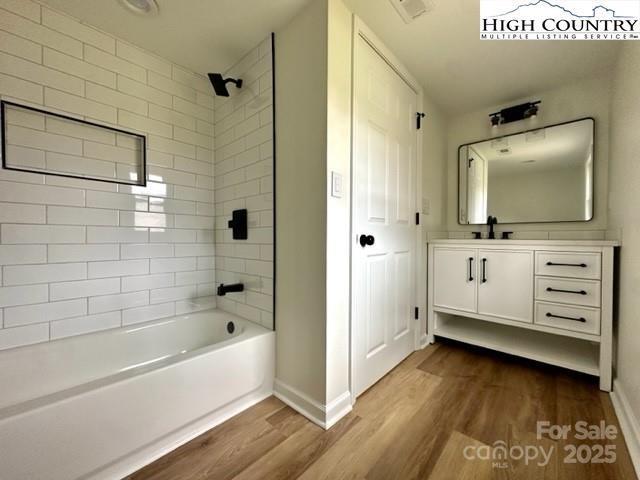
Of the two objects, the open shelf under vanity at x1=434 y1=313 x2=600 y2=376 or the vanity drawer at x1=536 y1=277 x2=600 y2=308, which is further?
the open shelf under vanity at x1=434 y1=313 x2=600 y2=376

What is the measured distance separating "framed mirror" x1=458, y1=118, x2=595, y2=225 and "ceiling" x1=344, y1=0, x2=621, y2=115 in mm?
398

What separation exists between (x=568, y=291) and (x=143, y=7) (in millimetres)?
3049

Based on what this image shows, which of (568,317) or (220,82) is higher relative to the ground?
(220,82)

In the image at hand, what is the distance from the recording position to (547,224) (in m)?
2.14

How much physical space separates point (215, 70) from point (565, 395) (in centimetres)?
318

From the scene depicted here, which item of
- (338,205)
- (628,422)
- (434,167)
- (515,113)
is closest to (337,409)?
(338,205)

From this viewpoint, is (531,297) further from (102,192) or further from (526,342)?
(102,192)

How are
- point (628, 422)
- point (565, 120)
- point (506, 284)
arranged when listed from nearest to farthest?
point (628, 422) → point (506, 284) → point (565, 120)

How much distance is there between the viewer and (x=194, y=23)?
4.83 feet

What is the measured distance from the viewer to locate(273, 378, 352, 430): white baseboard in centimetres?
128

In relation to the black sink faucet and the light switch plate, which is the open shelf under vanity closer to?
the black sink faucet

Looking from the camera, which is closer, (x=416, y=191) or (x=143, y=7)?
(x=143, y=7)

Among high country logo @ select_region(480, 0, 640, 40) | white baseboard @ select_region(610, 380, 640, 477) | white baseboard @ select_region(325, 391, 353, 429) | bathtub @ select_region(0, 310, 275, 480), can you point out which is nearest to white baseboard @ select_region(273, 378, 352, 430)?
white baseboard @ select_region(325, 391, 353, 429)

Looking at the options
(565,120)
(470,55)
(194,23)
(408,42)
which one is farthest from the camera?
(565,120)
